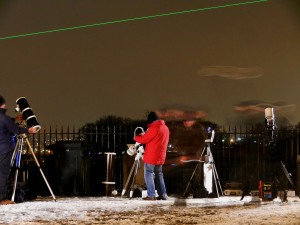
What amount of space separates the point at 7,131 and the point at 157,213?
3.36 m

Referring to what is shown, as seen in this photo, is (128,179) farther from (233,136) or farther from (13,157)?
(233,136)

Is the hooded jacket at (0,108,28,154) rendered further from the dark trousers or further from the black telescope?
the black telescope

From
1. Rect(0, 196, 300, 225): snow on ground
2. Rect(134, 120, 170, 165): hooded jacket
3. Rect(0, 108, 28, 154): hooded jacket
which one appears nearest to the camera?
Rect(0, 196, 300, 225): snow on ground

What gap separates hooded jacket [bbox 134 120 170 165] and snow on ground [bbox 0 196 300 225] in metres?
0.92

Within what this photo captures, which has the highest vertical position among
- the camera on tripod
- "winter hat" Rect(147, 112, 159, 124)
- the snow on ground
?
"winter hat" Rect(147, 112, 159, 124)

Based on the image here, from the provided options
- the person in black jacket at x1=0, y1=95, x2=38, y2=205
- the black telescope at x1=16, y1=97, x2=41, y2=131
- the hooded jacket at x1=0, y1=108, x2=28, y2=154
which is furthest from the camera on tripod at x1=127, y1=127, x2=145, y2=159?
the hooded jacket at x1=0, y1=108, x2=28, y2=154

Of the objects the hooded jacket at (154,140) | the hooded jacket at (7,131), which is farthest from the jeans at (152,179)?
the hooded jacket at (7,131)

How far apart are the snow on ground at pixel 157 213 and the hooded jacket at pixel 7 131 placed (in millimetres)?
1082

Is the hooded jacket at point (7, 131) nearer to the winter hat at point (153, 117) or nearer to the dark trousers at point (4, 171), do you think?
the dark trousers at point (4, 171)

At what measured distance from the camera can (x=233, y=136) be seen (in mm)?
15258

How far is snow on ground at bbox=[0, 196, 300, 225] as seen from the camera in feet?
23.9

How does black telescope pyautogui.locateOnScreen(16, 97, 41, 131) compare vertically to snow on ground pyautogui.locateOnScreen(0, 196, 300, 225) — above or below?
above

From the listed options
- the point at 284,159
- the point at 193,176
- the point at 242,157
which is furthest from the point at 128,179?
the point at 242,157

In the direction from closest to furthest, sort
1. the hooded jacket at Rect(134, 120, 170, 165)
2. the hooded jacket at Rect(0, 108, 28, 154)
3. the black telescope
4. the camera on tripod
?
1. the hooded jacket at Rect(0, 108, 28, 154)
2. the black telescope
3. the hooded jacket at Rect(134, 120, 170, 165)
4. the camera on tripod
